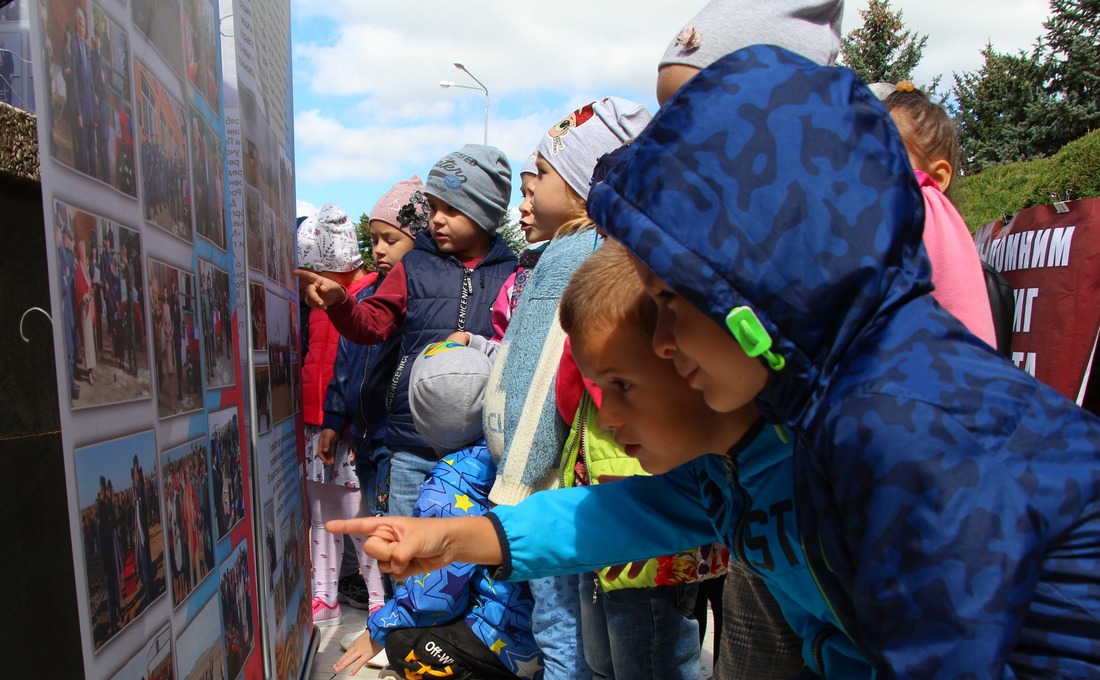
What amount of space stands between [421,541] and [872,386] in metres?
0.74

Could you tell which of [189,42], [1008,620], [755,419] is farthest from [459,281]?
[1008,620]

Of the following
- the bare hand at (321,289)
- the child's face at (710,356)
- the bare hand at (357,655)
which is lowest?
the bare hand at (357,655)

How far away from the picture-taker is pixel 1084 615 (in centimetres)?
88

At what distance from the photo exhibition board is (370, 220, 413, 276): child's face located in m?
2.11

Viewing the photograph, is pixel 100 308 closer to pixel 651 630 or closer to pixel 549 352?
pixel 549 352

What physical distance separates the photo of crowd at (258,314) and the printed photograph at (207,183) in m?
0.40

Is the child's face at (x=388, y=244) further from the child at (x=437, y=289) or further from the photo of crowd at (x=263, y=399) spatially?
the photo of crowd at (x=263, y=399)

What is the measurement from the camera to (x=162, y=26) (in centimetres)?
155

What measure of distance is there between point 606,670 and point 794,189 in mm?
1883

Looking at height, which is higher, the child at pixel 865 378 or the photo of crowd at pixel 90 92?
the photo of crowd at pixel 90 92

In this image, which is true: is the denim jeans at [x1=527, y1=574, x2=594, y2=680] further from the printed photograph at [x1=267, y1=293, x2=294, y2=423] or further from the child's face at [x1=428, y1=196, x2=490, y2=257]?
the child's face at [x1=428, y1=196, x2=490, y2=257]

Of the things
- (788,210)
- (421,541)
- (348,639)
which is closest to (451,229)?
(348,639)

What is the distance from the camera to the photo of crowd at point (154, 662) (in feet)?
4.13

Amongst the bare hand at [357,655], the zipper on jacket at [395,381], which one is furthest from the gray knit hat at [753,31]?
the bare hand at [357,655]
